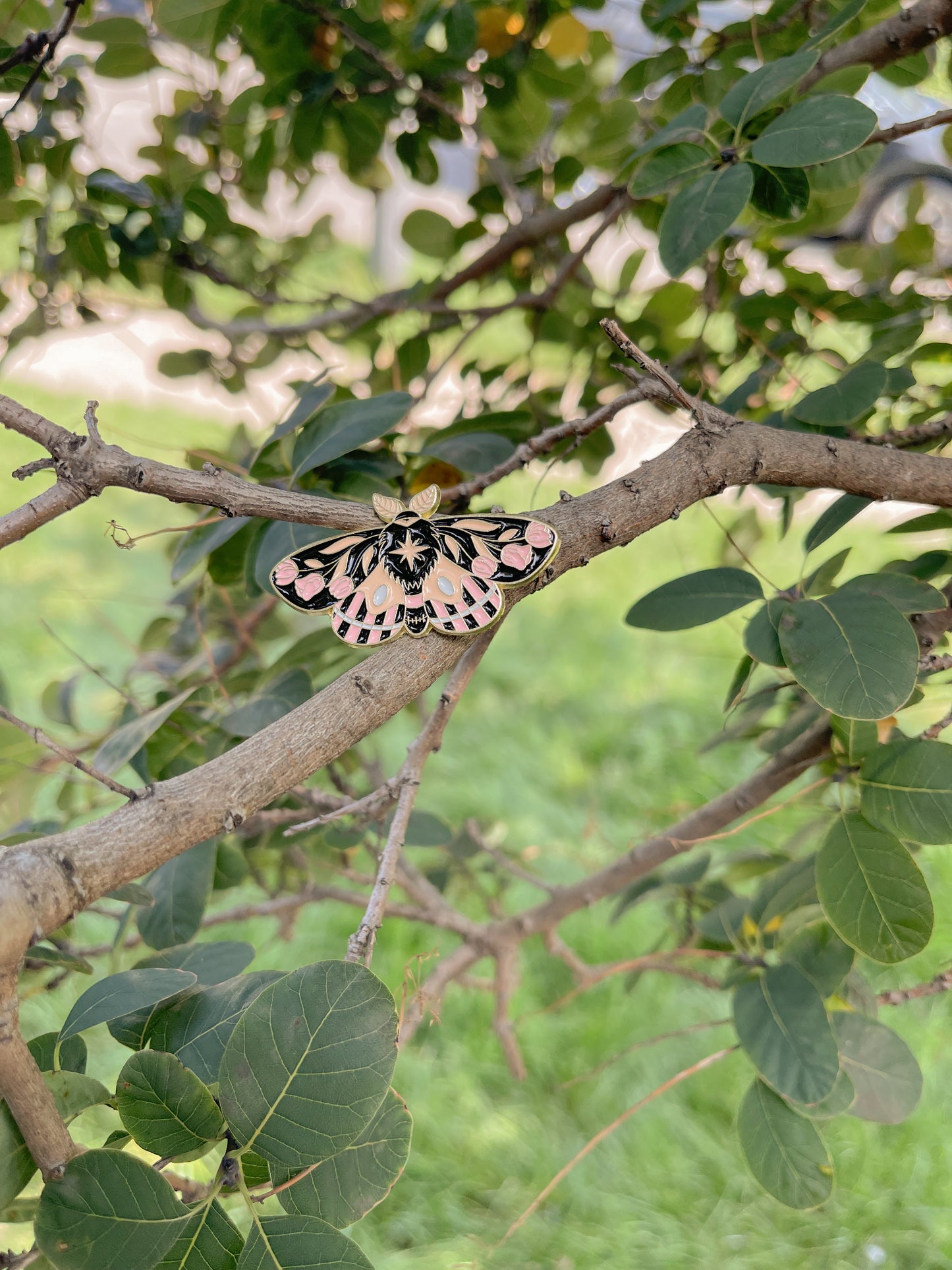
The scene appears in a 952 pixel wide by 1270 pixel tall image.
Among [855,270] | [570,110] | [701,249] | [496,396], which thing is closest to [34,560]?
[496,396]

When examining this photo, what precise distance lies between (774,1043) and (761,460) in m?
0.38

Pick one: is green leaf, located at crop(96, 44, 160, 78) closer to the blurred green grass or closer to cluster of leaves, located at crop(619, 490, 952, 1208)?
the blurred green grass

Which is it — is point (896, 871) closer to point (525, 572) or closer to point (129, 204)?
point (525, 572)

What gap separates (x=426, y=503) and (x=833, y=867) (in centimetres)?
30

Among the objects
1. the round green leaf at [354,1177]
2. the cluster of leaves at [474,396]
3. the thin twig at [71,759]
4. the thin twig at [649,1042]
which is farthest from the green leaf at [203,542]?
the thin twig at [649,1042]

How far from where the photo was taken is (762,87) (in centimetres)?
49

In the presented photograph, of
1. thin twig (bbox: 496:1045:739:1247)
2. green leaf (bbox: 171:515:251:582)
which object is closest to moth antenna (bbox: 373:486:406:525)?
green leaf (bbox: 171:515:251:582)

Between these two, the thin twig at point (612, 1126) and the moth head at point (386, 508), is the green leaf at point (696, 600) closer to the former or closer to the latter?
the moth head at point (386, 508)

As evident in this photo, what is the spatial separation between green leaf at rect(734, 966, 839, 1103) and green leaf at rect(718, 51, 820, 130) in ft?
1.73

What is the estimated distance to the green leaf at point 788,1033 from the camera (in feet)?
1.82

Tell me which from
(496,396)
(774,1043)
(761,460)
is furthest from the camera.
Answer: (496,396)

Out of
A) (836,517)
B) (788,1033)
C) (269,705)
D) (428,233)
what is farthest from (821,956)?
(428,233)

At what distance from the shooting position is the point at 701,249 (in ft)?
1.60

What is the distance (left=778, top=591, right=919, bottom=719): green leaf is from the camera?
43cm
